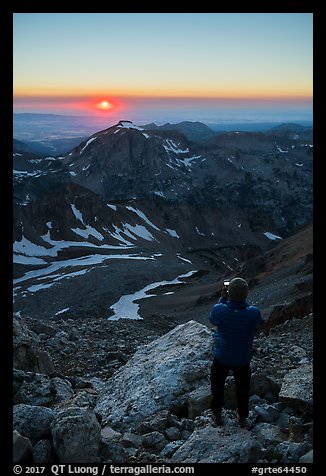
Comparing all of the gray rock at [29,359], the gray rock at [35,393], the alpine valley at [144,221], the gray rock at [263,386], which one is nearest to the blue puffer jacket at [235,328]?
the gray rock at [263,386]

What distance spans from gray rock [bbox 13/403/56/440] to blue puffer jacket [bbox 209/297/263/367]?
2.36 meters

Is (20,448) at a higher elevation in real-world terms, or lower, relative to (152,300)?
higher

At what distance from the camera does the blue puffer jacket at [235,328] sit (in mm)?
5992

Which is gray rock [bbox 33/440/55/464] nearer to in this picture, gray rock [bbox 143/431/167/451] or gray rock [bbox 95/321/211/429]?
gray rock [bbox 143/431/167/451]

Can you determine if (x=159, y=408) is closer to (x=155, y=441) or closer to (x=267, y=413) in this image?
(x=155, y=441)

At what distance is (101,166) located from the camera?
180375mm

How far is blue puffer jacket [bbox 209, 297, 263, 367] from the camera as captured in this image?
19.7ft

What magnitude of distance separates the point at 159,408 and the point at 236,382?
2.38 m

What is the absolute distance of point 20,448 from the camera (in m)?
5.39

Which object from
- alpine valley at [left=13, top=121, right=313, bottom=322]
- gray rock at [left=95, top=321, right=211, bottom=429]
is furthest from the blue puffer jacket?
alpine valley at [left=13, top=121, right=313, bottom=322]

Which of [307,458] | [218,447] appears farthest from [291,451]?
[218,447]

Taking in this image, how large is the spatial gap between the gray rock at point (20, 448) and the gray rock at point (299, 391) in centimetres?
384
